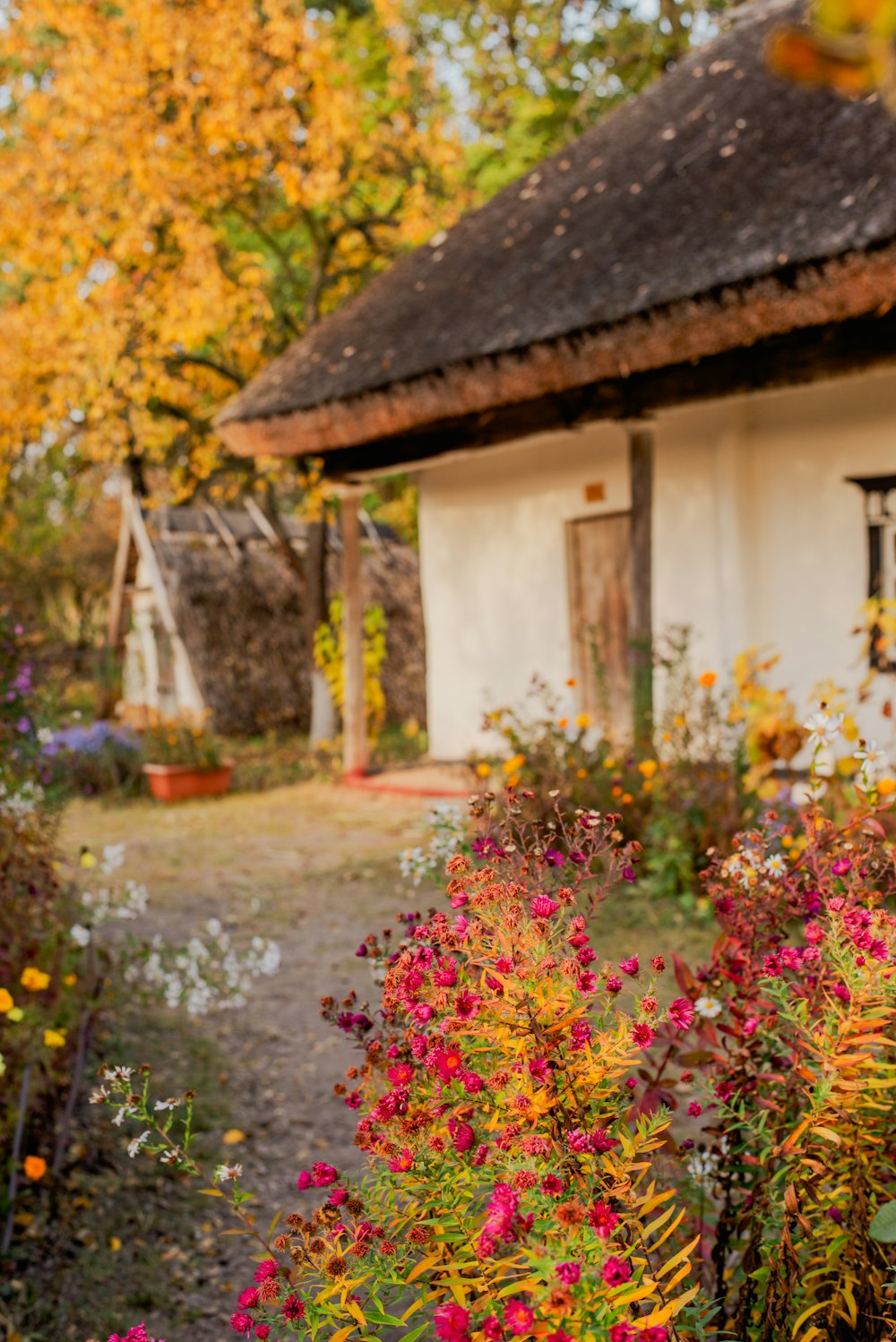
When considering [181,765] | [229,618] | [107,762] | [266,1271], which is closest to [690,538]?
[181,765]

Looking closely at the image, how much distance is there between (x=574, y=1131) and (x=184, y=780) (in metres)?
7.73

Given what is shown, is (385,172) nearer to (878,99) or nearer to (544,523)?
(544,523)

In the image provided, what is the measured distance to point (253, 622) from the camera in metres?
11.9

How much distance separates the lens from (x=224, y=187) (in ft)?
31.8

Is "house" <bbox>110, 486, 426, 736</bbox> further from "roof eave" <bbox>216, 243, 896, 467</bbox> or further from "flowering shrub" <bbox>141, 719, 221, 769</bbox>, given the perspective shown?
"roof eave" <bbox>216, 243, 896, 467</bbox>

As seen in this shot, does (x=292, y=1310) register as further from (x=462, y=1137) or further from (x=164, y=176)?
(x=164, y=176)

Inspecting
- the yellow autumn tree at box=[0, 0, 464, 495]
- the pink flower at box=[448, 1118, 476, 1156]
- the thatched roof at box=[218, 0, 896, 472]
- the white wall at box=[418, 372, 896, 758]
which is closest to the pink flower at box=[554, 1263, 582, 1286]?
the pink flower at box=[448, 1118, 476, 1156]

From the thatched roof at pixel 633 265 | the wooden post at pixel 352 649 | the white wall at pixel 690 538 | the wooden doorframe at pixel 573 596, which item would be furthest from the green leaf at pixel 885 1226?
the wooden post at pixel 352 649

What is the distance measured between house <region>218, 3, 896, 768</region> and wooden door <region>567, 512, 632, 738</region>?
0.02m

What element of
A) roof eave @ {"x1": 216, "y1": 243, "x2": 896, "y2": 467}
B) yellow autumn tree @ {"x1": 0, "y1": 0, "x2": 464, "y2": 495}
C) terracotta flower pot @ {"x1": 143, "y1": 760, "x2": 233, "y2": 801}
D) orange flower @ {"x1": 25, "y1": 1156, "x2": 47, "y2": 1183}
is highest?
yellow autumn tree @ {"x1": 0, "y1": 0, "x2": 464, "y2": 495}

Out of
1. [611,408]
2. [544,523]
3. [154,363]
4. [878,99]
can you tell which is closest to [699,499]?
[611,408]

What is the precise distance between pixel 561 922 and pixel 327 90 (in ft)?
30.4

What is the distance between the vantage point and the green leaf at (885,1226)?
3.62ft

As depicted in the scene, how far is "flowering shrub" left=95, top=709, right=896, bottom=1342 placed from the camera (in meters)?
0.98
